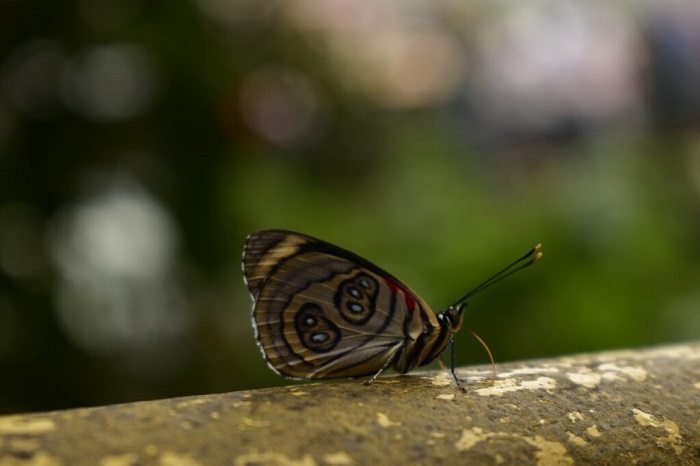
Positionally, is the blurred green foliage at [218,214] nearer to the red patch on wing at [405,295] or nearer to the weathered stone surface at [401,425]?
the red patch on wing at [405,295]

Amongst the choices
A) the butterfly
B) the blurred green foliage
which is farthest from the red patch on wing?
the blurred green foliage

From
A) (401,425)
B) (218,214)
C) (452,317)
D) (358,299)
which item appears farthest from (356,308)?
(218,214)

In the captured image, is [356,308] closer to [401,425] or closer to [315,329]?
[315,329]

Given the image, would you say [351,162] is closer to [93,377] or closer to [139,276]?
[139,276]

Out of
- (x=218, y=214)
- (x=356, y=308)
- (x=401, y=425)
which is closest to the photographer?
(x=401, y=425)

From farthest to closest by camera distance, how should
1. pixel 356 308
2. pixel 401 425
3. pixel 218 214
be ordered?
1. pixel 218 214
2. pixel 356 308
3. pixel 401 425

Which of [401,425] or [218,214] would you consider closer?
[401,425]
